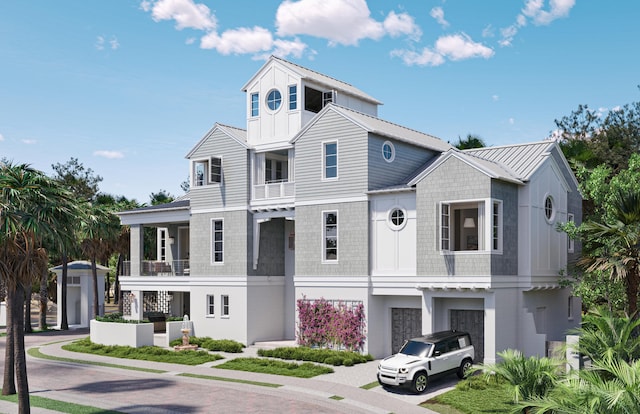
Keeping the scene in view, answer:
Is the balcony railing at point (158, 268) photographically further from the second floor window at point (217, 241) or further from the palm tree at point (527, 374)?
the palm tree at point (527, 374)

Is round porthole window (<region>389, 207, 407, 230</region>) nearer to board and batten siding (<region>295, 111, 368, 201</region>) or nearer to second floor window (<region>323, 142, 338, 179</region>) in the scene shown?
board and batten siding (<region>295, 111, 368, 201</region>)

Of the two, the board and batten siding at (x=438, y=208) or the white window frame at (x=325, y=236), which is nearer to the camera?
the board and batten siding at (x=438, y=208)

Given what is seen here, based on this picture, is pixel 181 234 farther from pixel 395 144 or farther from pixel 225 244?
pixel 395 144

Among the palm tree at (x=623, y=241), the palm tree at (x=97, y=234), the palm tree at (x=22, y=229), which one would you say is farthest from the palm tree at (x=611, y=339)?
the palm tree at (x=97, y=234)

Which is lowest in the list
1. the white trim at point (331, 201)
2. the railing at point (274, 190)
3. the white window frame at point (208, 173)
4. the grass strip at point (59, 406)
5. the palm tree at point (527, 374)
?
the grass strip at point (59, 406)

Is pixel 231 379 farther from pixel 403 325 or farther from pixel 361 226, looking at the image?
pixel 361 226

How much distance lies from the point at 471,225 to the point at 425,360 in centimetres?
844

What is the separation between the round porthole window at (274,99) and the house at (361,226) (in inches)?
3.0

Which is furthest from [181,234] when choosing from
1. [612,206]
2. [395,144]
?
[612,206]

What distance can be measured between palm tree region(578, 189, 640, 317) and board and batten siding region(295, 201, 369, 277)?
9203mm

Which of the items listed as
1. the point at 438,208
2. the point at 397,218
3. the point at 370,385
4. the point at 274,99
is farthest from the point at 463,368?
the point at 274,99

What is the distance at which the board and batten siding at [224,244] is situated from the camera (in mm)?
34781

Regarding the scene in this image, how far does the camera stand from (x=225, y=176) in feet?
118

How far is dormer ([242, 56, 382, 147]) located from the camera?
112ft
